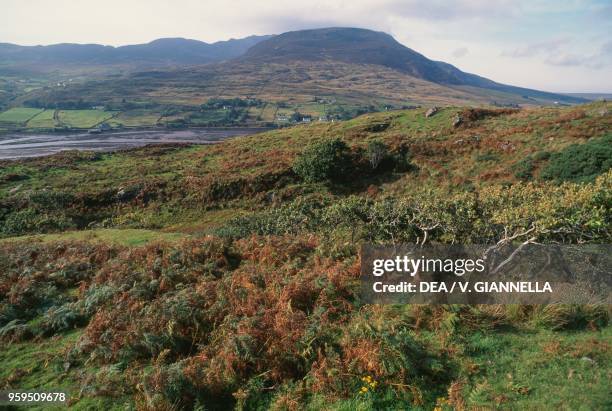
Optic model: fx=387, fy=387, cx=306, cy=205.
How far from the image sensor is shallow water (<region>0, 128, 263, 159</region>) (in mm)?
93188

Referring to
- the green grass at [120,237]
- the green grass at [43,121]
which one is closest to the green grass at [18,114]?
the green grass at [43,121]

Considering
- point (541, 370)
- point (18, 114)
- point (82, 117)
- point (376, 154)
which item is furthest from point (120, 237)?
point (18, 114)

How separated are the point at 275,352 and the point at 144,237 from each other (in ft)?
53.5

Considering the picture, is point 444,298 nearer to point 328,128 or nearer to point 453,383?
point 453,383

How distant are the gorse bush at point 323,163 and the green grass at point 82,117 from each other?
442ft

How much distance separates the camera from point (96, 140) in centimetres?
11262

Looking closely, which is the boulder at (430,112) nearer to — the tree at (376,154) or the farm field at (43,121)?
the tree at (376,154)

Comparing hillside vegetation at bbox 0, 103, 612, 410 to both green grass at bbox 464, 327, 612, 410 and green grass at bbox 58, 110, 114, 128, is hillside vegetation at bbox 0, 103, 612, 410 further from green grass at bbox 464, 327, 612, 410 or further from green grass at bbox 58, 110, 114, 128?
green grass at bbox 58, 110, 114, 128

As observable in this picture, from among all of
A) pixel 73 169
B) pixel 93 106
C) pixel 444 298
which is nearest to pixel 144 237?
pixel 444 298

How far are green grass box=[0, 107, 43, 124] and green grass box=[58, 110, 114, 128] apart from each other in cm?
1208

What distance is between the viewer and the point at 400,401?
7.48 metres

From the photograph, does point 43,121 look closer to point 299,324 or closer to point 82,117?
point 82,117

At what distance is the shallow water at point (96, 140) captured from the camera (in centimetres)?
9319

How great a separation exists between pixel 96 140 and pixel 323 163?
97182 millimetres
